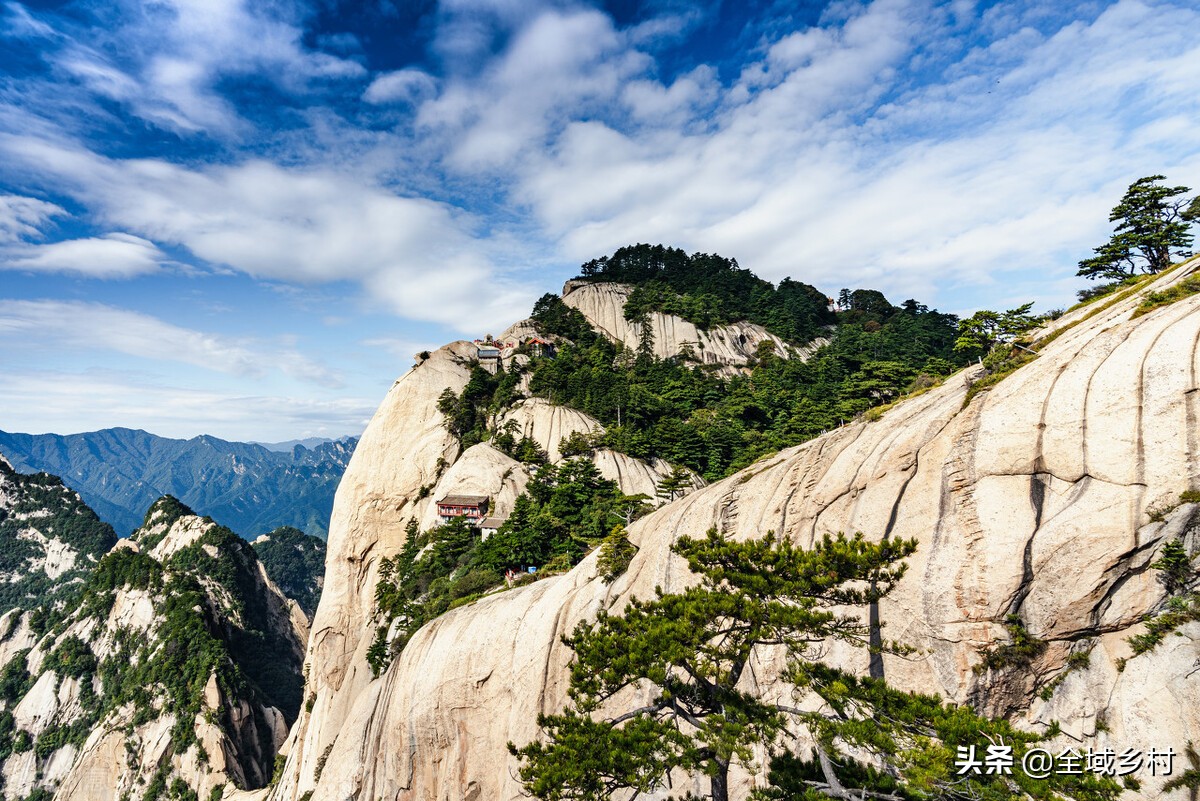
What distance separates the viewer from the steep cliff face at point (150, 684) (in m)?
63.0

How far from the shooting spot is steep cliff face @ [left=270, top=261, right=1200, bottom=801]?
35.3ft

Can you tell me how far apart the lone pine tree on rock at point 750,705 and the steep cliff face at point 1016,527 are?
4.09 m

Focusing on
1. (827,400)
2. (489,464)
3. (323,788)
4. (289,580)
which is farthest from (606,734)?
(289,580)

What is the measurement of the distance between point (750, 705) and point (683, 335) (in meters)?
70.5

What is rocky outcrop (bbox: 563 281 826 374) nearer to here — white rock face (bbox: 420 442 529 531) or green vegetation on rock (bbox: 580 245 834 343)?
green vegetation on rock (bbox: 580 245 834 343)

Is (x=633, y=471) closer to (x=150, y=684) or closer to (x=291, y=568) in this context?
(x=150, y=684)

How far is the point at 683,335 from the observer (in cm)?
7725

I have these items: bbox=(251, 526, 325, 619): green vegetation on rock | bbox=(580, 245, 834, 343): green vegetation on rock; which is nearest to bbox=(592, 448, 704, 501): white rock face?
bbox=(580, 245, 834, 343): green vegetation on rock

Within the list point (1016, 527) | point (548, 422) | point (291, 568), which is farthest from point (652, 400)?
point (291, 568)

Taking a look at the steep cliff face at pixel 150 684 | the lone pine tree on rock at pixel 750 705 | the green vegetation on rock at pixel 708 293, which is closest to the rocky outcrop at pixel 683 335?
the green vegetation on rock at pixel 708 293

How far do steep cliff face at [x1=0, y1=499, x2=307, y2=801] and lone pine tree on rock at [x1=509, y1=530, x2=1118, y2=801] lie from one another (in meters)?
80.4

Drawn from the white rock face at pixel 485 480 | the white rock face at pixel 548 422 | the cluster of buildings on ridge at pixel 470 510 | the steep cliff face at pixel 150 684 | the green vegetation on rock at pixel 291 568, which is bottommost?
the green vegetation on rock at pixel 291 568

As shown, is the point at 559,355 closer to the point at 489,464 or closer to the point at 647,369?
the point at 647,369

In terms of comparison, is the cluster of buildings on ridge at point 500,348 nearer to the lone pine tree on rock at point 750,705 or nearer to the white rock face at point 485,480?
the white rock face at point 485,480
